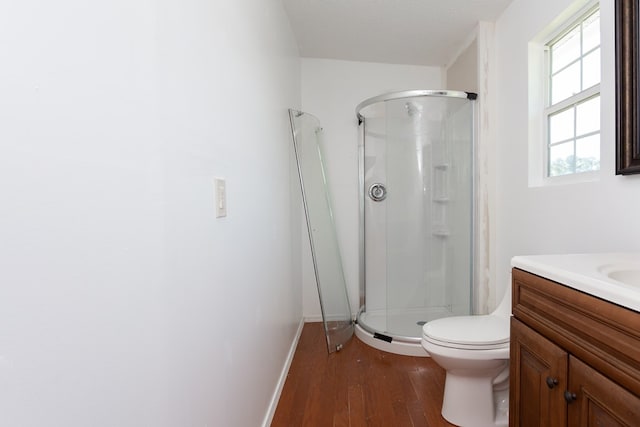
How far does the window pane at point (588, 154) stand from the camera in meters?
1.43

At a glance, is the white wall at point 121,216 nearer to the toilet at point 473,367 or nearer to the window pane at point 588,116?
the toilet at point 473,367

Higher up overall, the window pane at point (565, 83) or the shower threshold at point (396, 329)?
the window pane at point (565, 83)

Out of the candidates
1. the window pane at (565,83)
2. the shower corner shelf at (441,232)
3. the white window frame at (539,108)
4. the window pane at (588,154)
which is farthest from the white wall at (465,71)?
the shower corner shelf at (441,232)

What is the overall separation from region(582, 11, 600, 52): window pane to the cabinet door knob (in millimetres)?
1521

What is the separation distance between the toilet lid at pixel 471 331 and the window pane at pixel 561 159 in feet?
2.83

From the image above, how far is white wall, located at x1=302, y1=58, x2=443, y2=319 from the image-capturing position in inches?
110

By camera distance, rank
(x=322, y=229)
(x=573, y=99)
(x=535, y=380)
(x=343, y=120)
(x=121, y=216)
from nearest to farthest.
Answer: (x=121, y=216) < (x=535, y=380) < (x=573, y=99) < (x=322, y=229) < (x=343, y=120)

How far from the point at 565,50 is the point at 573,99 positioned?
327 mm

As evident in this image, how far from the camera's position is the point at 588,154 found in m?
1.48

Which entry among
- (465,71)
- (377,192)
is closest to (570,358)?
→ (377,192)

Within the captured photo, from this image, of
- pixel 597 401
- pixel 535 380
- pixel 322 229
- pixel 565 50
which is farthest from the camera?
pixel 322 229

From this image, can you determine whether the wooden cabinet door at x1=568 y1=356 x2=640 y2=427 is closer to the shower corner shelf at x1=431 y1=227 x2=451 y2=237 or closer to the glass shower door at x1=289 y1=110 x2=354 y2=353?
the glass shower door at x1=289 y1=110 x2=354 y2=353

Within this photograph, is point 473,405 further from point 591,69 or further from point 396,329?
point 591,69

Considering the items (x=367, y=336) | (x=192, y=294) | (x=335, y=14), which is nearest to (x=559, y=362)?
(x=192, y=294)
